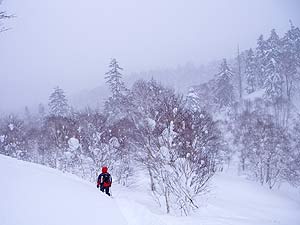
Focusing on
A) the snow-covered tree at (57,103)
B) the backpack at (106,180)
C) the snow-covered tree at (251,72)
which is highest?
the snow-covered tree at (251,72)

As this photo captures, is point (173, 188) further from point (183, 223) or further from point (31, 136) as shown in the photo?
point (31, 136)

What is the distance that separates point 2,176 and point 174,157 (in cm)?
1005

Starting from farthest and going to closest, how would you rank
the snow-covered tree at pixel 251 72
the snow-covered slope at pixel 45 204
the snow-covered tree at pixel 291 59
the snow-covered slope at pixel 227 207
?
1. the snow-covered tree at pixel 251 72
2. the snow-covered tree at pixel 291 59
3. the snow-covered slope at pixel 227 207
4. the snow-covered slope at pixel 45 204

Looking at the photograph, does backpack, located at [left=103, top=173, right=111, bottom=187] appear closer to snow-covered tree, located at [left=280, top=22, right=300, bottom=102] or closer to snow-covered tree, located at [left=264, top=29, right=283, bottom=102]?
snow-covered tree, located at [left=264, top=29, right=283, bottom=102]

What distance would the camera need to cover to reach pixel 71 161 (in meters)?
33.7

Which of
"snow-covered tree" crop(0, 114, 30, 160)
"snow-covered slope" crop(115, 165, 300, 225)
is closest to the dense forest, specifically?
"snow-covered tree" crop(0, 114, 30, 160)

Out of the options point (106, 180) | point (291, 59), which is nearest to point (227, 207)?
point (106, 180)

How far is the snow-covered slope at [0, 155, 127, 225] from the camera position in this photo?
7609mm

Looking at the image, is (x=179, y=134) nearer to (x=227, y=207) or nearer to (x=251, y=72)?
(x=227, y=207)

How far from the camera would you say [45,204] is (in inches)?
349

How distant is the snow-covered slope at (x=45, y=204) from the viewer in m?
7.61

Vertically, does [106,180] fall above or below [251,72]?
below

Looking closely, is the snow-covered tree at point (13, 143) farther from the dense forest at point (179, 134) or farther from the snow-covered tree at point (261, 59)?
the snow-covered tree at point (261, 59)

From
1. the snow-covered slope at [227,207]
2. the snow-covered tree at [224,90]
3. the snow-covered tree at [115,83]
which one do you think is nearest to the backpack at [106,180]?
the snow-covered slope at [227,207]
